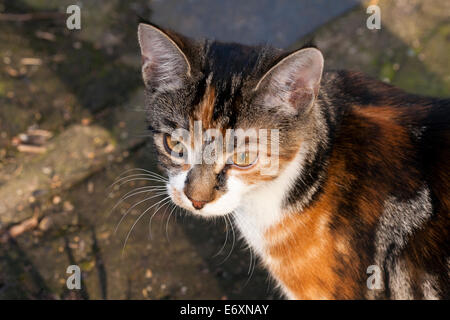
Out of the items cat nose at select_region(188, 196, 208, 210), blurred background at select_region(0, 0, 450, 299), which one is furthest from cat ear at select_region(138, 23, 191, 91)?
blurred background at select_region(0, 0, 450, 299)

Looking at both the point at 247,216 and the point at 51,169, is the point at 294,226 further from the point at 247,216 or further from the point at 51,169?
the point at 51,169

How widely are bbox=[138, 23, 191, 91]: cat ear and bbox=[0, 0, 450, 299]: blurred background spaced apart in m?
0.99

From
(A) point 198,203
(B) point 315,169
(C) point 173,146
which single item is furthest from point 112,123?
(B) point 315,169

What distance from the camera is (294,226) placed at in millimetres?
2328

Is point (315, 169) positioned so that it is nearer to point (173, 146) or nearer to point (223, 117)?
point (223, 117)

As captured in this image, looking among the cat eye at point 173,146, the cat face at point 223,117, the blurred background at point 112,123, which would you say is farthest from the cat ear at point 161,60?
the blurred background at point 112,123

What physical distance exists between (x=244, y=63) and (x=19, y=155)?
7.74 ft

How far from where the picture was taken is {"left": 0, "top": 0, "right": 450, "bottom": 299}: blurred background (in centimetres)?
315

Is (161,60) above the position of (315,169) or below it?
above

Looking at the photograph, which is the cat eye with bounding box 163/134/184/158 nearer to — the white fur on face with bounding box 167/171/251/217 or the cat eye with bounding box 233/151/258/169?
the white fur on face with bounding box 167/171/251/217

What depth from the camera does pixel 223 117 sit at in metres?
2.12

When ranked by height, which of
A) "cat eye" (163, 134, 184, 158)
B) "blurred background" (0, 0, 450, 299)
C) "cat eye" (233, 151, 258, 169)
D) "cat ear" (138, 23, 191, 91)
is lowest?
"blurred background" (0, 0, 450, 299)

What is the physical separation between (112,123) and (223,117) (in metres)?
2.05

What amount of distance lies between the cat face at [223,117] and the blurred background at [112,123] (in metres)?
0.82
